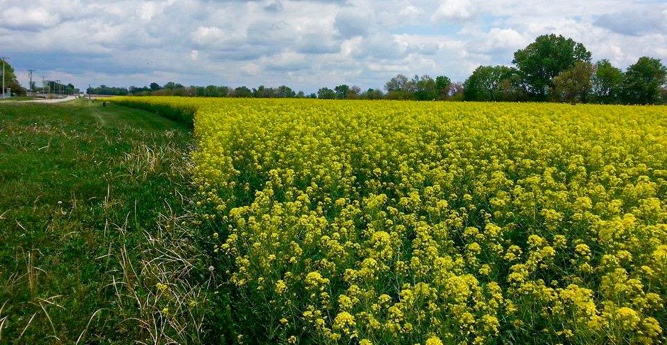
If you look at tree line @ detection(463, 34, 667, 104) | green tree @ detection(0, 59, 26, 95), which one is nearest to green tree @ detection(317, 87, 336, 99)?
tree line @ detection(463, 34, 667, 104)

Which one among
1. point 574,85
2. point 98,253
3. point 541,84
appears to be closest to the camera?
point 98,253

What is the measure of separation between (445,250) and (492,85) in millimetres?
62901

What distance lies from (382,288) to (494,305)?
44.5 inches

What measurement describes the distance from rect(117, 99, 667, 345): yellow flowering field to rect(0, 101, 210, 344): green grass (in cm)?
63

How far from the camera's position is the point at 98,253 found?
7.29 meters

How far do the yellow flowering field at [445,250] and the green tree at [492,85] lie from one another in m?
50.2

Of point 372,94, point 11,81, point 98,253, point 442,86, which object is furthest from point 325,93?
point 11,81

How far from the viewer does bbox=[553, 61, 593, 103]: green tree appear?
161 feet

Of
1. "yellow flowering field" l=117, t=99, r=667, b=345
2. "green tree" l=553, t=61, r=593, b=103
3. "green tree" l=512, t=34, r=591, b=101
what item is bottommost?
"yellow flowering field" l=117, t=99, r=667, b=345

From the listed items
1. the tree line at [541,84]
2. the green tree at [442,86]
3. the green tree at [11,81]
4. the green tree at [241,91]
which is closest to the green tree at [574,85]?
the tree line at [541,84]

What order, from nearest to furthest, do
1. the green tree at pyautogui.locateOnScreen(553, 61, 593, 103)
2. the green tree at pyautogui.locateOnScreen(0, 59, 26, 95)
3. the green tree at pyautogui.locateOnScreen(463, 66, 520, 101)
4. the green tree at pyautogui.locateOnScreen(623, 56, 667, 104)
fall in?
the green tree at pyautogui.locateOnScreen(553, 61, 593, 103), the green tree at pyautogui.locateOnScreen(623, 56, 667, 104), the green tree at pyautogui.locateOnScreen(463, 66, 520, 101), the green tree at pyautogui.locateOnScreen(0, 59, 26, 95)

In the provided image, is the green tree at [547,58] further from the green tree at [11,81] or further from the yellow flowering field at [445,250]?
the green tree at [11,81]

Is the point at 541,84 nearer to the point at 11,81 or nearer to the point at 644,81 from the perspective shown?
the point at 644,81

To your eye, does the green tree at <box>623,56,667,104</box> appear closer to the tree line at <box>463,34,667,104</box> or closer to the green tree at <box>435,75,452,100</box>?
the tree line at <box>463,34,667,104</box>
